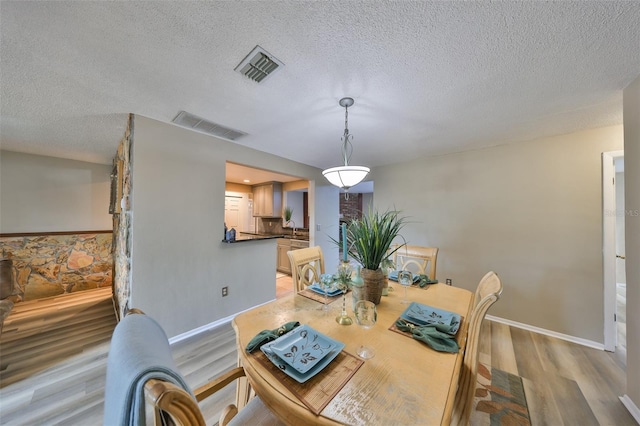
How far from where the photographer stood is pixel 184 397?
0.47m

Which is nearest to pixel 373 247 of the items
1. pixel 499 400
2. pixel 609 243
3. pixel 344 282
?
pixel 344 282

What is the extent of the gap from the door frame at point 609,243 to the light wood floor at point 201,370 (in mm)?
340

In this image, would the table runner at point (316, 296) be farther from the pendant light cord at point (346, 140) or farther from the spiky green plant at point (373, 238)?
the pendant light cord at point (346, 140)

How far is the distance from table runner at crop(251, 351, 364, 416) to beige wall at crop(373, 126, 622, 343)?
2.84 metres

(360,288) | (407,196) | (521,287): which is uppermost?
(407,196)

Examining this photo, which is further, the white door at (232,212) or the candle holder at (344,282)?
the white door at (232,212)

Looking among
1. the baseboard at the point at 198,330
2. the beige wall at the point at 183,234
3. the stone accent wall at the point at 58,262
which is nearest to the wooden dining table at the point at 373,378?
the beige wall at the point at 183,234

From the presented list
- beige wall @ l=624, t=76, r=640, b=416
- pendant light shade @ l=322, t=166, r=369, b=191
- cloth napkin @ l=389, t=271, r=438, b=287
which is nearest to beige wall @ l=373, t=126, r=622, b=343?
beige wall @ l=624, t=76, r=640, b=416

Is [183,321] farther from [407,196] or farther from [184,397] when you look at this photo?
[407,196]

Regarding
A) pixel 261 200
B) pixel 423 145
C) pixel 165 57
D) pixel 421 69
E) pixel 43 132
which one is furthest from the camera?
pixel 261 200

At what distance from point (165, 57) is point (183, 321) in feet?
8.04

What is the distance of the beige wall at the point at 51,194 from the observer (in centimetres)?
326

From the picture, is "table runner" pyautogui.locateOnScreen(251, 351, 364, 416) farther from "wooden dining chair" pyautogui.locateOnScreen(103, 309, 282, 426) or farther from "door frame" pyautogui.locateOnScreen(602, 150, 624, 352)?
"door frame" pyautogui.locateOnScreen(602, 150, 624, 352)

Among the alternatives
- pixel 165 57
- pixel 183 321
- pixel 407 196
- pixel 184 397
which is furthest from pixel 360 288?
pixel 407 196
